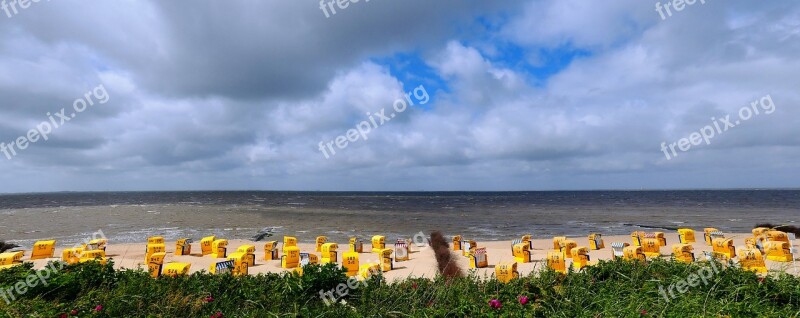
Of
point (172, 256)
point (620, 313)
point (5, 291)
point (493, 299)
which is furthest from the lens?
point (172, 256)

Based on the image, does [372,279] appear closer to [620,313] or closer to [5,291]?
[620,313]

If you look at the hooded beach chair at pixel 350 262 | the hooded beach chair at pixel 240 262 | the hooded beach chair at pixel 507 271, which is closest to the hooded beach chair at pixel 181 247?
the hooded beach chair at pixel 240 262

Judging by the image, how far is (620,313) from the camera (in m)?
6.29

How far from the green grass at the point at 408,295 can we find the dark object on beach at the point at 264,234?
26.2 meters

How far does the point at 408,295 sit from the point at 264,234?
32.0m

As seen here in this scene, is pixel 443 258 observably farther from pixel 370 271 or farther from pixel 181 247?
pixel 181 247

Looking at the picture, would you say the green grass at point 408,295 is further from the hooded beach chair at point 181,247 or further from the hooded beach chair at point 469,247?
Answer: the hooded beach chair at point 181,247

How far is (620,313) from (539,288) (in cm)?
144

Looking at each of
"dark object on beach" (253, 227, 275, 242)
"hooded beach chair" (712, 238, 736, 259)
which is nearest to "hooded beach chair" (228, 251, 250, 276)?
"dark object on beach" (253, 227, 275, 242)

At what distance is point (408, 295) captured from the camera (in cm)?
779

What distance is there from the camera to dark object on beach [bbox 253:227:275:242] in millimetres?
34306

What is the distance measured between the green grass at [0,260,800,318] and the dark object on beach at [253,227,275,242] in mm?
26206

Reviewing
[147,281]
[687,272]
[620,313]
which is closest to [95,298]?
[147,281]

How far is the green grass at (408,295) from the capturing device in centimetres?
648
